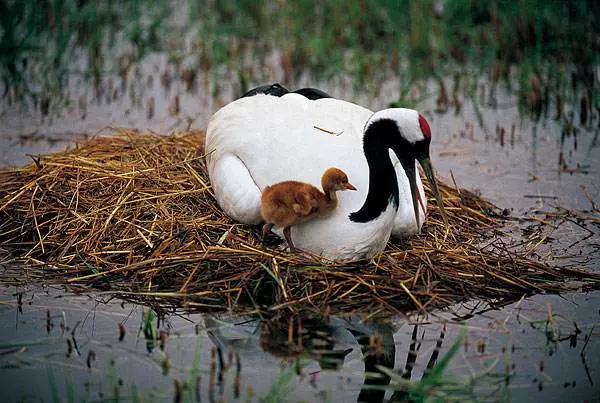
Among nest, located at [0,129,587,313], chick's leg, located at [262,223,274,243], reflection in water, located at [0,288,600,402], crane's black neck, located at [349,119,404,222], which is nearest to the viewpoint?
reflection in water, located at [0,288,600,402]

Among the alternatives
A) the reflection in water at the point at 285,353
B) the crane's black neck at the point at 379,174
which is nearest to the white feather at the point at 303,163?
the crane's black neck at the point at 379,174

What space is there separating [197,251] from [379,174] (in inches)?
43.3

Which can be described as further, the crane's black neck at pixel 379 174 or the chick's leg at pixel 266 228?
the chick's leg at pixel 266 228

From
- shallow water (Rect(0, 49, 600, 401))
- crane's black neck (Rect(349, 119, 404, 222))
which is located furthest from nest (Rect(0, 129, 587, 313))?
crane's black neck (Rect(349, 119, 404, 222))

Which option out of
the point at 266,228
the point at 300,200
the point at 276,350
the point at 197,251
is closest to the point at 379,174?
the point at 300,200

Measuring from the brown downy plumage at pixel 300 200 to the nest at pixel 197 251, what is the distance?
0.72ft

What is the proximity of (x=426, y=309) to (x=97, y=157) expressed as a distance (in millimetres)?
2818

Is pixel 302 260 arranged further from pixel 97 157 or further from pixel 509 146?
pixel 509 146

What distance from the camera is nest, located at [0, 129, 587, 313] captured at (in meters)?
5.63

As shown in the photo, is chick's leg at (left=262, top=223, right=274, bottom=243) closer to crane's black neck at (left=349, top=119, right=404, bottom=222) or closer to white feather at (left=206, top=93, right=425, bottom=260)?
white feather at (left=206, top=93, right=425, bottom=260)

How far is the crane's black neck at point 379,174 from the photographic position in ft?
18.9

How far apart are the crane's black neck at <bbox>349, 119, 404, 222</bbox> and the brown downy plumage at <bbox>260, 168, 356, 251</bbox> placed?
126 mm

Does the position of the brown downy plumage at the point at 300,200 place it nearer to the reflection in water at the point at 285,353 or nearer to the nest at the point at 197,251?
the nest at the point at 197,251

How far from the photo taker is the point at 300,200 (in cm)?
568
